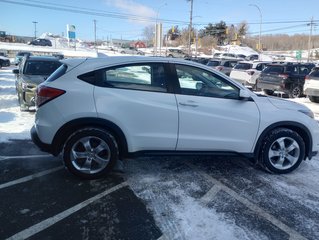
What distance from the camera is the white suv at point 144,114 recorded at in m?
4.35

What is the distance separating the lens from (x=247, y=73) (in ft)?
63.0

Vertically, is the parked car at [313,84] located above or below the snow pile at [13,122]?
above

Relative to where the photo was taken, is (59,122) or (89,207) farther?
(59,122)

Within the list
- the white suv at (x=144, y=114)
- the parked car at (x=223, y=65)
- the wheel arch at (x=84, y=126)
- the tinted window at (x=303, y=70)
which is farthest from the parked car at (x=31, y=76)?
the parked car at (x=223, y=65)

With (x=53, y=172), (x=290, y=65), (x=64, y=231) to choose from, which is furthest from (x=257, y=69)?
(x=64, y=231)

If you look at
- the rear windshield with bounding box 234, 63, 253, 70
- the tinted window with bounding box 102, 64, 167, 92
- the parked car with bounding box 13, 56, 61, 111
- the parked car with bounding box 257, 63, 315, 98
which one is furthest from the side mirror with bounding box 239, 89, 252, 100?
the rear windshield with bounding box 234, 63, 253, 70

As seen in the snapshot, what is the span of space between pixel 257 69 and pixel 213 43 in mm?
86267

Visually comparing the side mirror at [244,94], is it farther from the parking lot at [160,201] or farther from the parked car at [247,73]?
the parked car at [247,73]

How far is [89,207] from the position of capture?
3.80m

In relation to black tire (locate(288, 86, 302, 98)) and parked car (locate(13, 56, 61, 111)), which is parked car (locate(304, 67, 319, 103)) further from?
parked car (locate(13, 56, 61, 111))

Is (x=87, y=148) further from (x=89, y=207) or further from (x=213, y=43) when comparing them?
(x=213, y=43)

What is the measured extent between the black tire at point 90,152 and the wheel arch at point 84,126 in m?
Answer: 0.06

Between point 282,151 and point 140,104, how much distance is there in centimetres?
232

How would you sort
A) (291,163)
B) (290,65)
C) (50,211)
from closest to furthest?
1. (50,211)
2. (291,163)
3. (290,65)
